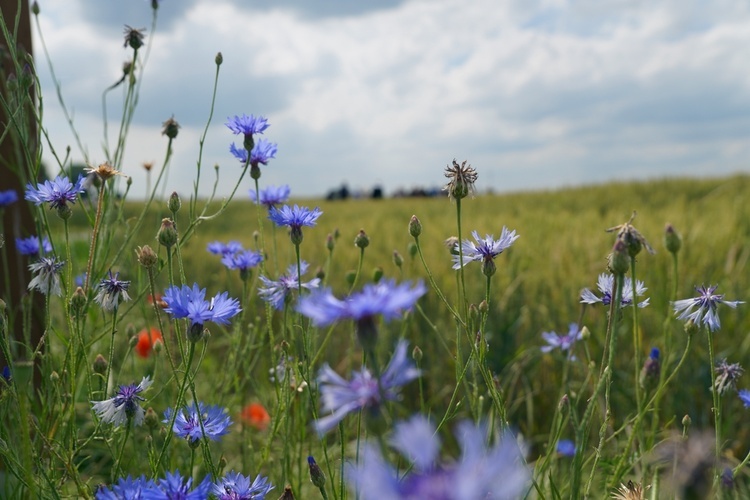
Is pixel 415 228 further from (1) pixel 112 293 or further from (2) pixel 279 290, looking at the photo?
(1) pixel 112 293

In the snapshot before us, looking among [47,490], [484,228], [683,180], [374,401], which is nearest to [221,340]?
[484,228]

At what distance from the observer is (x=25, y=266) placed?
2.37m

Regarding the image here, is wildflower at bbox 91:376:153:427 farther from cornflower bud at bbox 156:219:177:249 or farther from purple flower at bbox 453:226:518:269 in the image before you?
purple flower at bbox 453:226:518:269

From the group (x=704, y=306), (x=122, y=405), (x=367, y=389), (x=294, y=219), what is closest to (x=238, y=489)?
(x=122, y=405)

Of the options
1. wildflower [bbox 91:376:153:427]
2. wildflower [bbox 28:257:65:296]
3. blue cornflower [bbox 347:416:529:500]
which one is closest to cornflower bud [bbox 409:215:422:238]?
wildflower [bbox 91:376:153:427]

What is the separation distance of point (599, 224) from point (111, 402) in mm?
3749

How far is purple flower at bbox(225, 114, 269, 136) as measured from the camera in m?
1.32

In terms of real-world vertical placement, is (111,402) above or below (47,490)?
above

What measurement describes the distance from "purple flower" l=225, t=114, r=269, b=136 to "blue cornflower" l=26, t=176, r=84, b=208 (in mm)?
287

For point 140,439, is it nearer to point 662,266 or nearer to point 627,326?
point 627,326

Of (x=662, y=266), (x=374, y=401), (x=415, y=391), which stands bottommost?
(x=415, y=391)

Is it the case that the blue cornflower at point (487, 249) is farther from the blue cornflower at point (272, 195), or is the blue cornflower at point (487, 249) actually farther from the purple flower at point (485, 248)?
the blue cornflower at point (272, 195)

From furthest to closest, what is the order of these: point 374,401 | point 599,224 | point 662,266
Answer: point 599,224, point 662,266, point 374,401

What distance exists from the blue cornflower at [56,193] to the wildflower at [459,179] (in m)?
0.63
